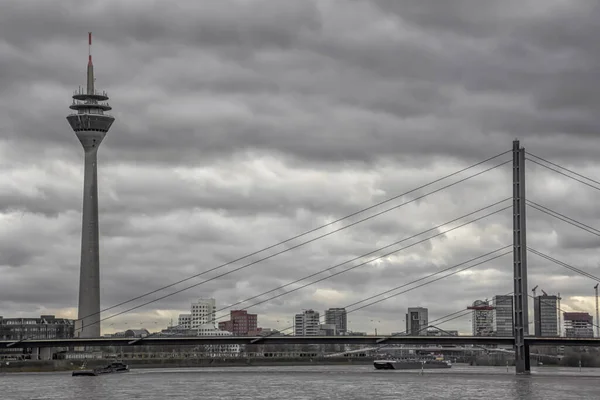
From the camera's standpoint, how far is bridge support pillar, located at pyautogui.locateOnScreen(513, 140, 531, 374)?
359 feet

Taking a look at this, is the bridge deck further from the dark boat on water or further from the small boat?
the small boat

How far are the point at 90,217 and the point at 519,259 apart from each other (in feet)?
301

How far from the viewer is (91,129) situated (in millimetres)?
194250

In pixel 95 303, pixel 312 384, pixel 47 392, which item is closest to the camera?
pixel 47 392

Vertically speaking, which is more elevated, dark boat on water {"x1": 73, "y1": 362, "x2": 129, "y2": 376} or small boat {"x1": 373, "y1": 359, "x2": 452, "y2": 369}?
dark boat on water {"x1": 73, "y1": 362, "x2": 129, "y2": 376}

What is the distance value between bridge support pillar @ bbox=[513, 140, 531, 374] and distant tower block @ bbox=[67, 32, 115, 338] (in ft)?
273

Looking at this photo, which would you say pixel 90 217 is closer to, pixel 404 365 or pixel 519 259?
pixel 404 365

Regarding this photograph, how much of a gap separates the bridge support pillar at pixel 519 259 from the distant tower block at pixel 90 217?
273ft

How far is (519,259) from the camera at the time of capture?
4350 inches

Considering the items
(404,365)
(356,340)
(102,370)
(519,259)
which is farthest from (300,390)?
(404,365)

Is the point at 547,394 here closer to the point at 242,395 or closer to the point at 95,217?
the point at 242,395

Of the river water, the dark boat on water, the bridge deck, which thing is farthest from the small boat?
the river water

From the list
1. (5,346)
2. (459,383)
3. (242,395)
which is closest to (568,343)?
(459,383)

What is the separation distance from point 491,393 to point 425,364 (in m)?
106
